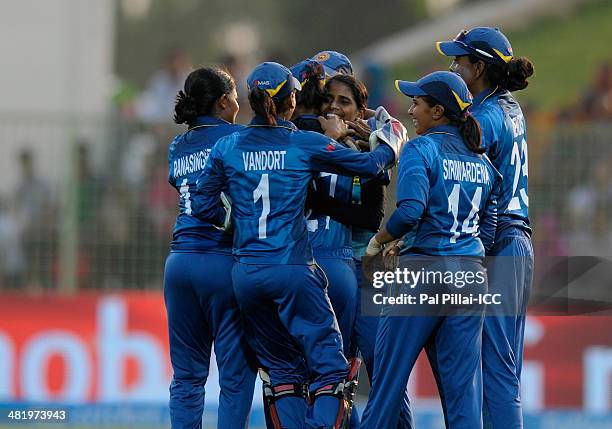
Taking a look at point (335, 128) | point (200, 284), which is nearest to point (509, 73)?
point (335, 128)

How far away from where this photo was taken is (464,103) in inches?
335

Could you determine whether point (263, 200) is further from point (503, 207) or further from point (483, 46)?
point (483, 46)

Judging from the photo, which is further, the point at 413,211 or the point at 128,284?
the point at 128,284

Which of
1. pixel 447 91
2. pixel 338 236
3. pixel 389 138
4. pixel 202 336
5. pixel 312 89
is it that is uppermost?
pixel 312 89

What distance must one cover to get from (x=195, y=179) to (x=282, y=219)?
2.52 ft

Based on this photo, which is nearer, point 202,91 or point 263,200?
point 263,200

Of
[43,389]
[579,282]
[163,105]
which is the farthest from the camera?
[163,105]

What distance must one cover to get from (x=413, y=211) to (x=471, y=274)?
1.87ft

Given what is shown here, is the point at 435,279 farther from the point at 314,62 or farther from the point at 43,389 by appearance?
the point at 43,389

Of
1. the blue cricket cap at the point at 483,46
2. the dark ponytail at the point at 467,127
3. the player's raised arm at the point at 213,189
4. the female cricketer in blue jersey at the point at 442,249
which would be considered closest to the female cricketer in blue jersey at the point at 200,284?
the player's raised arm at the point at 213,189

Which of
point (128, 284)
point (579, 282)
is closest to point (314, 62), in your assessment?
point (579, 282)

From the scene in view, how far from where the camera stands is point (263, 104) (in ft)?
28.0

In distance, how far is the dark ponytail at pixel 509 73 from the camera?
908 cm

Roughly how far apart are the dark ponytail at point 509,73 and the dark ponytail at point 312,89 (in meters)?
1.04
